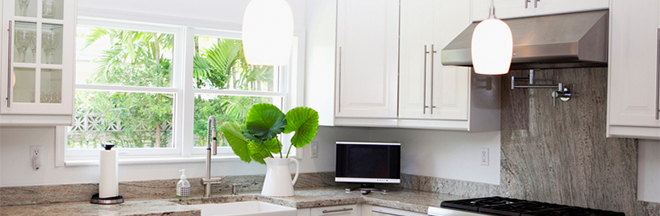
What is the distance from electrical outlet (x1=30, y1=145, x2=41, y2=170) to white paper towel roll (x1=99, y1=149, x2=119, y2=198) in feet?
1.02

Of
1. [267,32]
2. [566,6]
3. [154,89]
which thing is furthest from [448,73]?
[267,32]

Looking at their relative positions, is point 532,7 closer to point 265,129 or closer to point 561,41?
point 561,41

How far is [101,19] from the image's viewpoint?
333cm

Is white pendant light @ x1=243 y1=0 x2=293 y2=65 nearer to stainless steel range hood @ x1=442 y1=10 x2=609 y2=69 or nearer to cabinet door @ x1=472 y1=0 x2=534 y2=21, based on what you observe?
stainless steel range hood @ x1=442 y1=10 x2=609 y2=69

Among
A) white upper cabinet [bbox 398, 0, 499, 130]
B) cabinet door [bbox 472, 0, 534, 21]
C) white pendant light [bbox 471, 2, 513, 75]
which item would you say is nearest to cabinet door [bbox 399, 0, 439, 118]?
white upper cabinet [bbox 398, 0, 499, 130]

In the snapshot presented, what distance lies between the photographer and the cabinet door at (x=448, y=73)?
3225 millimetres

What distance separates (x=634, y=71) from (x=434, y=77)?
1.06 m

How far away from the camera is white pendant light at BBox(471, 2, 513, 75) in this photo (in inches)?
77.2

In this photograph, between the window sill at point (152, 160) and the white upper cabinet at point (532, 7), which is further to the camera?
the window sill at point (152, 160)

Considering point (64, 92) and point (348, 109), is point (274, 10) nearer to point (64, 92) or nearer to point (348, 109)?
point (64, 92)

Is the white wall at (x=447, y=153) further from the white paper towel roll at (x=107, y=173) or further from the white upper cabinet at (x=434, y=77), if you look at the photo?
the white paper towel roll at (x=107, y=173)

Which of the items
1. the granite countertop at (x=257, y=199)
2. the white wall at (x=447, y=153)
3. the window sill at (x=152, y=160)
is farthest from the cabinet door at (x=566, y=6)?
the window sill at (x=152, y=160)

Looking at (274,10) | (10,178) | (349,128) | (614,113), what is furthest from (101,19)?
(614,113)

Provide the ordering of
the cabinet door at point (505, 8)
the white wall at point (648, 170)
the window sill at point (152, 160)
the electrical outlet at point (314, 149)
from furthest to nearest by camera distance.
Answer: the electrical outlet at point (314, 149), the window sill at point (152, 160), the cabinet door at point (505, 8), the white wall at point (648, 170)
